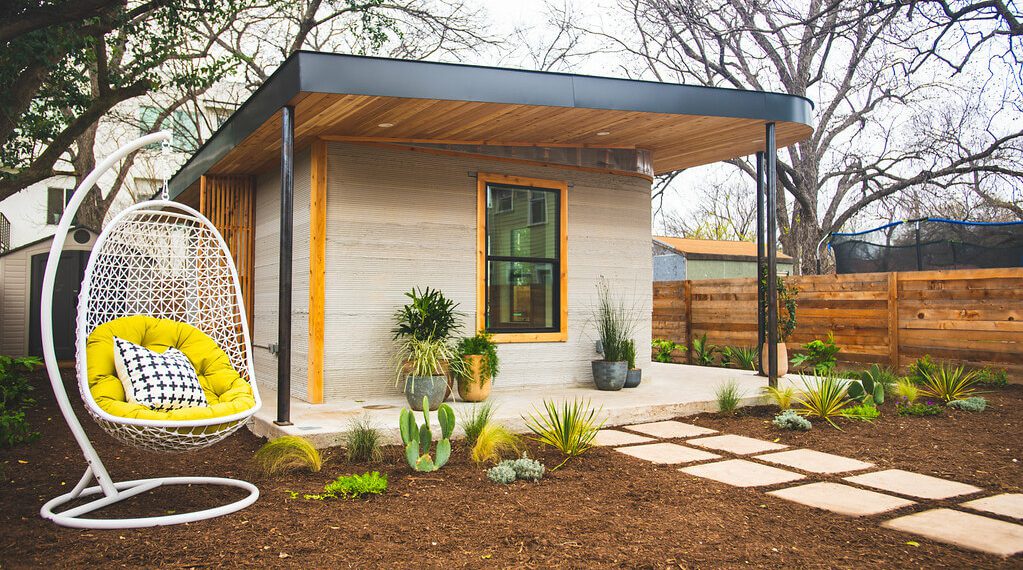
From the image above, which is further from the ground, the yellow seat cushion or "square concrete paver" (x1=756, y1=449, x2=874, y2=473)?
the yellow seat cushion

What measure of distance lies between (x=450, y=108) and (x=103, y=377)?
2.59 meters

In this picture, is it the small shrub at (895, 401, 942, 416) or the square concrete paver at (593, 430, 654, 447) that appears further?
the small shrub at (895, 401, 942, 416)

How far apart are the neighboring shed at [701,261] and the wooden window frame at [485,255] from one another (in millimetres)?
9099

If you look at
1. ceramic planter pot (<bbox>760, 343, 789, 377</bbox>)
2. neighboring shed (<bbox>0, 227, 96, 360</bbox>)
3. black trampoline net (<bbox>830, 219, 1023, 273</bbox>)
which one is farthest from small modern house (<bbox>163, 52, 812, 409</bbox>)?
neighboring shed (<bbox>0, 227, 96, 360</bbox>)

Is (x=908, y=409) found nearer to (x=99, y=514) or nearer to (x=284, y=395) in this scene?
(x=284, y=395)

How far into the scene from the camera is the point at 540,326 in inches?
248

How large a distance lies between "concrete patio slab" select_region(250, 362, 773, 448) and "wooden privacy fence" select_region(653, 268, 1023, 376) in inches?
62.2

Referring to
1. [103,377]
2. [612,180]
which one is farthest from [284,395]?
[612,180]

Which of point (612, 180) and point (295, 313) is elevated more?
point (612, 180)

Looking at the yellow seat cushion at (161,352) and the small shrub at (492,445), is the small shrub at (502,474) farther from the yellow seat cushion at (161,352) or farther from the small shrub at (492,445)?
the yellow seat cushion at (161,352)

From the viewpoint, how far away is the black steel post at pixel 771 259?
5.86 m

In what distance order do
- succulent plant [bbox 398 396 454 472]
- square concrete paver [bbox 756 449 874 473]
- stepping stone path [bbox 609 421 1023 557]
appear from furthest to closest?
1. square concrete paver [bbox 756 449 874 473]
2. succulent plant [bbox 398 396 454 472]
3. stepping stone path [bbox 609 421 1023 557]

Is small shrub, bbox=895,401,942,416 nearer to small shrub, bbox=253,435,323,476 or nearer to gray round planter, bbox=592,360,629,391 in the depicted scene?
gray round planter, bbox=592,360,629,391

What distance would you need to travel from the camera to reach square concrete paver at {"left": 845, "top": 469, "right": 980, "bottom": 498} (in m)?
3.32
